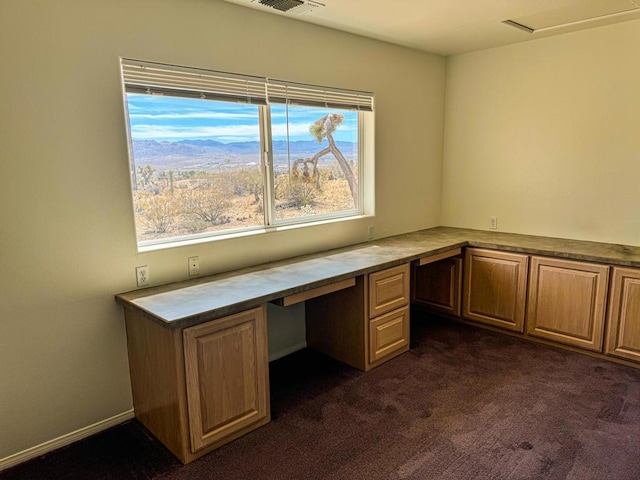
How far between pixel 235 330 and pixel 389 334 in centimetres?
134

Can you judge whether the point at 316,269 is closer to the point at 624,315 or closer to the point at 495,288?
the point at 495,288

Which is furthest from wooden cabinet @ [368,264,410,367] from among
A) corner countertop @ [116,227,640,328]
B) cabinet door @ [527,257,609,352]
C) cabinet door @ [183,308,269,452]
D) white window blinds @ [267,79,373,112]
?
white window blinds @ [267,79,373,112]

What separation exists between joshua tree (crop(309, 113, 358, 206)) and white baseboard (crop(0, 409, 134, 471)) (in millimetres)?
2151

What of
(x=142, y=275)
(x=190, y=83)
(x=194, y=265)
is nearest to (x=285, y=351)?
(x=194, y=265)

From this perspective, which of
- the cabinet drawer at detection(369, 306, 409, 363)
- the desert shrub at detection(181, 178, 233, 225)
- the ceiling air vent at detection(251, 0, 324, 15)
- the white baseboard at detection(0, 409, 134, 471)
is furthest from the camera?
the cabinet drawer at detection(369, 306, 409, 363)

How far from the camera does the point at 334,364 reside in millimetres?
3209

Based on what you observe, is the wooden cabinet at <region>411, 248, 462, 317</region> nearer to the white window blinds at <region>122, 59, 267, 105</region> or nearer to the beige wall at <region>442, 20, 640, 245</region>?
the beige wall at <region>442, 20, 640, 245</region>

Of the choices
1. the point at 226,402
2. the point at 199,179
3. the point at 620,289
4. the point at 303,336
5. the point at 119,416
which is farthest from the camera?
the point at 303,336

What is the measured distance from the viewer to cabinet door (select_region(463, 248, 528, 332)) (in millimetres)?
3506

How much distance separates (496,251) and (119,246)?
279 centimetres

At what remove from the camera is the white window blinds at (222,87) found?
2.39m

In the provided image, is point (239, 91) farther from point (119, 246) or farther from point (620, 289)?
point (620, 289)

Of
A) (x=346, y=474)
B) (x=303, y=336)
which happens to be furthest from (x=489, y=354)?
(x=346, y=474)

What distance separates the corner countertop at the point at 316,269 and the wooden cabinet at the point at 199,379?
7 cm
